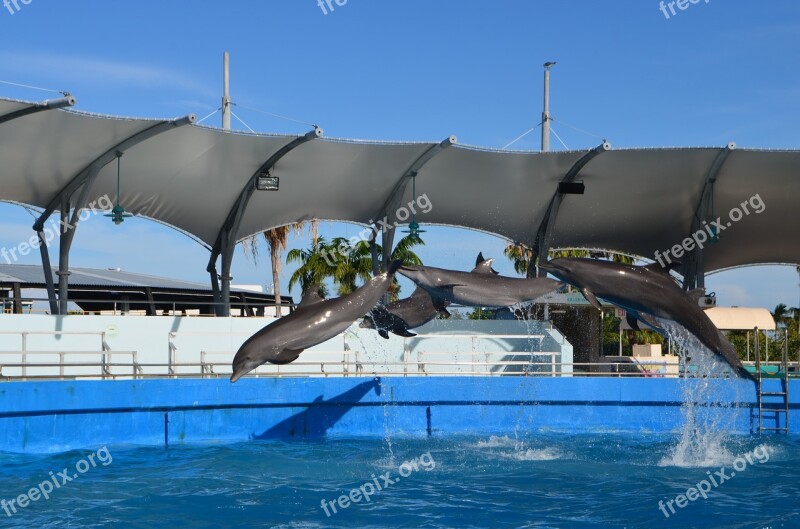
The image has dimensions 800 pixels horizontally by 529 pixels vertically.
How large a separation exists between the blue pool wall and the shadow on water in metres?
0.02

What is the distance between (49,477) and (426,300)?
558cm

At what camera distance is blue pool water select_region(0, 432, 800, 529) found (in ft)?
33.7

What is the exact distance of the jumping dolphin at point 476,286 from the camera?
414 inches

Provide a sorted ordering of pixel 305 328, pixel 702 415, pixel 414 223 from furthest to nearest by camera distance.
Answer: pixel 414 223
pixel 702 415
pixel 305 328

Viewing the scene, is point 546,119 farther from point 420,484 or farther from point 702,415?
point 420,484

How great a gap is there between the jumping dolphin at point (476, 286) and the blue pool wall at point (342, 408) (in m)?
6.47

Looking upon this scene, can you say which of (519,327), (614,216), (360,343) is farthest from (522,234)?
(360,343)

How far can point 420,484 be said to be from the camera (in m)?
12.1

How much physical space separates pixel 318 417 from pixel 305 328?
6.36 m

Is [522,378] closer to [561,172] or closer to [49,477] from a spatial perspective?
[561,172]

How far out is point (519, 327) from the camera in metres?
20.9

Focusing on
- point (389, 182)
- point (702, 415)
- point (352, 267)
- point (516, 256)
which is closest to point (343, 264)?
point (352, 267)

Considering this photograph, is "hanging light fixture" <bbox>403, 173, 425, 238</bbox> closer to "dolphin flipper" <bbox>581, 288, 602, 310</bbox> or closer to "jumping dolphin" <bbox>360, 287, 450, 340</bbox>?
"jumping dolphin" <bbox>360, 287, 450, 340</bbox>

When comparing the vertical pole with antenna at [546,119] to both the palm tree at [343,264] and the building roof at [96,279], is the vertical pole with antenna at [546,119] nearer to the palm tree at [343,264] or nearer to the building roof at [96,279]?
the palm tree at [343,264]
